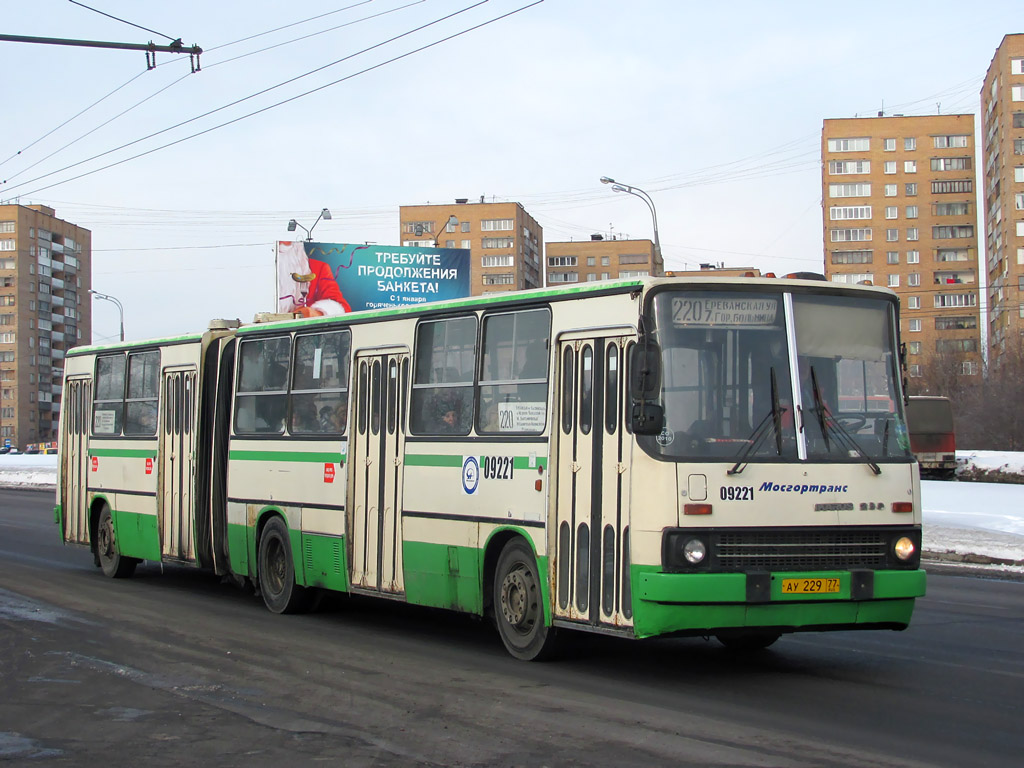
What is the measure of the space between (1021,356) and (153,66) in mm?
64773

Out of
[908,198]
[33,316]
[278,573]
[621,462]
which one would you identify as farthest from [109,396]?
[33,316]

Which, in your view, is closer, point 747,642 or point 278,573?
point 747,642

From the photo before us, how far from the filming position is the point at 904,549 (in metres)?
9.19

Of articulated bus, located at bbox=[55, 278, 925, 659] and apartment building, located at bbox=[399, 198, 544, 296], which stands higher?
apartment building, located at bbox=[399, 198, 544, 296]

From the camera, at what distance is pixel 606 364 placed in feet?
31.2

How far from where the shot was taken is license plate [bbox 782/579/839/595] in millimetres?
8758

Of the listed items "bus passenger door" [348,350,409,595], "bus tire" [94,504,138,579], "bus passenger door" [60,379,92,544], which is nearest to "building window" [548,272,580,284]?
"bus passenger door" [60,379,92,544]

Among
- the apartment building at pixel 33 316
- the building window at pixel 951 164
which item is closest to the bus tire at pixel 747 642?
the building window at pixel 951 164

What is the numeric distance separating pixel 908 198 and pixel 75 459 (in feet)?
343

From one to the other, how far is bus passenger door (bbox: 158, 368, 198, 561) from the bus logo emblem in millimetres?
5747

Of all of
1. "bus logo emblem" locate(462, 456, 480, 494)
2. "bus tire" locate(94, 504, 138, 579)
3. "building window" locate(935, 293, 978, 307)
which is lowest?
"bus tire" locate(94, 504, 138, 579)

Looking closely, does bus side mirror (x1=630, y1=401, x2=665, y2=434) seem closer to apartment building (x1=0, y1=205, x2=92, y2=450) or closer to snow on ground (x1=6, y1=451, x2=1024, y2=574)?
snow on ground (x1=6, y1=451, x2=1024, y2=574)

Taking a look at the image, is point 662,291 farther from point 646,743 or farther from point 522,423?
point 646,743

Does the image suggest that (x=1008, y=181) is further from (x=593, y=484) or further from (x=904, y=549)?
(x=593, y=484)
